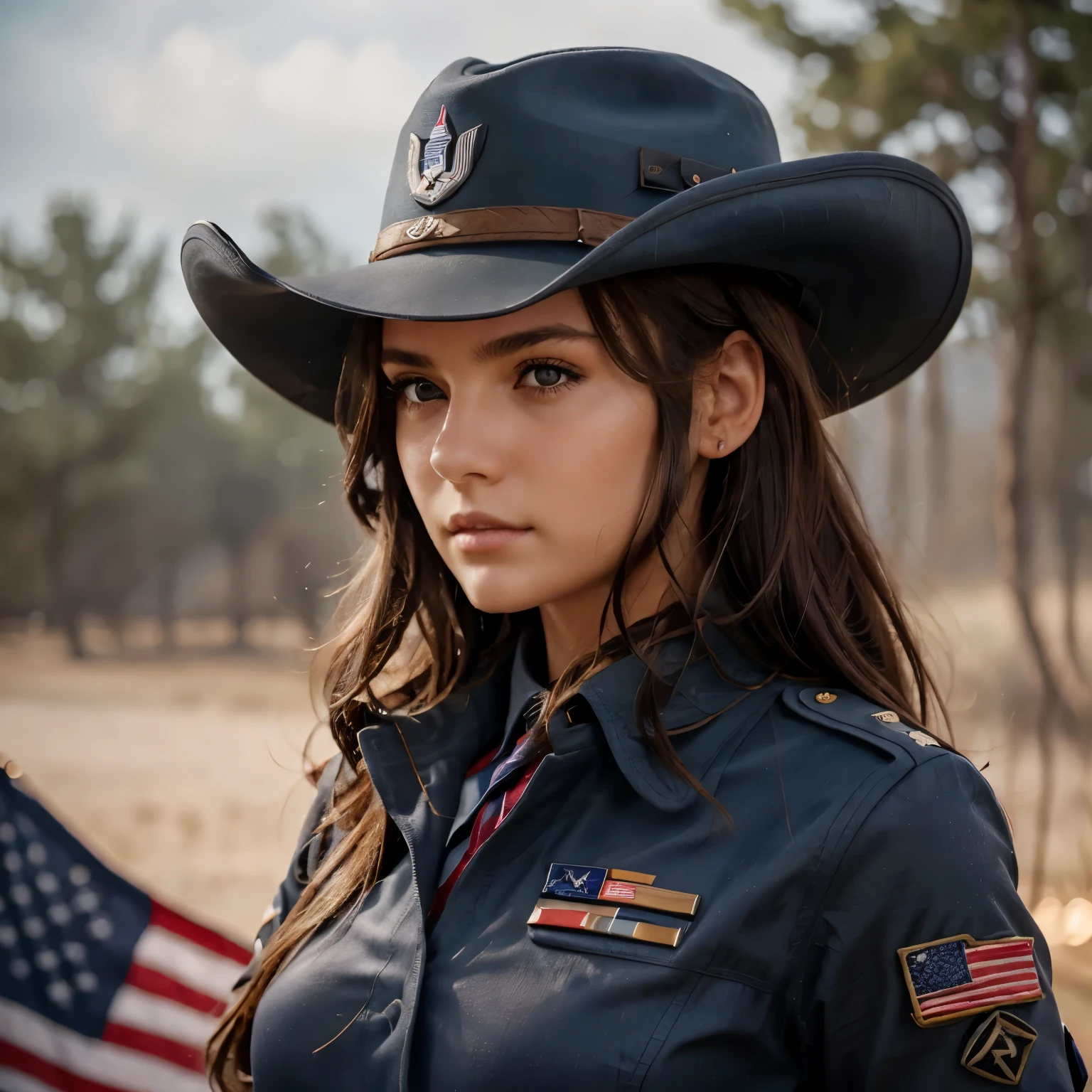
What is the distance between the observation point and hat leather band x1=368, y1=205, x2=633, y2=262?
4.12ft

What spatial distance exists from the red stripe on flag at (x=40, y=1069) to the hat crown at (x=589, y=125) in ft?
5.41

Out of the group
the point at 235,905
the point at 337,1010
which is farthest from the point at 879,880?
the point at 235,905

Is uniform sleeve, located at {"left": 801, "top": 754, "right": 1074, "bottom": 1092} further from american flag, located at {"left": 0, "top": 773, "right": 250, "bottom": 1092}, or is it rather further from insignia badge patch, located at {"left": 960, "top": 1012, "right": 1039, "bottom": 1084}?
american flag, located at {"left": 0, "top": 773, "right": 250, "bottom": 1092}

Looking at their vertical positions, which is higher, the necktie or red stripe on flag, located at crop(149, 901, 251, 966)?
the necktie

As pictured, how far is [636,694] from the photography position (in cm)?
130

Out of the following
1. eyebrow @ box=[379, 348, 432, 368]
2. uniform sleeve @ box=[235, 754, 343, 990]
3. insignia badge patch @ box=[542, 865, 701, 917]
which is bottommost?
uniform sleeve @ box=[235, 754, 343, 990]

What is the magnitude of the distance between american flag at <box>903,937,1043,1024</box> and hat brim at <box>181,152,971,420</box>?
2.45 feet

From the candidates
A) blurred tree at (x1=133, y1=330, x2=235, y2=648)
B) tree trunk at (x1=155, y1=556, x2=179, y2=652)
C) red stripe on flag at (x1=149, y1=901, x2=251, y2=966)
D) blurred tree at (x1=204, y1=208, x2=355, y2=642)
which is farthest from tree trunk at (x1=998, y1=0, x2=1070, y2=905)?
tree trunk at (x1=155, y1=556, x2=179, y2=652)

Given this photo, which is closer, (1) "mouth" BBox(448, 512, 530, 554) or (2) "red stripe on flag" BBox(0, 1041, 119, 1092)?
(1) "mouth" BBox(448, 512, 530, 554)

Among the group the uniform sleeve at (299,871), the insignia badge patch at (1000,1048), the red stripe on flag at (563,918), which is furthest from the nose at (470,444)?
the insignia badge patch at (1000,1048)

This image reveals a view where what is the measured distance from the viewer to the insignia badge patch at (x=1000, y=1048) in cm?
103

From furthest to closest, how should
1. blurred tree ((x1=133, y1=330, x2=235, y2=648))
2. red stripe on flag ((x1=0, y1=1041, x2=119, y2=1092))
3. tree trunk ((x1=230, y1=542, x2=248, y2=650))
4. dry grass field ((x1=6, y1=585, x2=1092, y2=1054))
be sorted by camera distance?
tree trunk ((x1=230, y1=542, x2=248, y2=650)) < blurred tree ((x1=133, y1=330, x2=235, y2=648)) < dry grass field ((x1=6, y1=585, x2=1092, y2=1054)) < red stripe on flag ((x1=0, y1=1041, x2=119, y2=1092))

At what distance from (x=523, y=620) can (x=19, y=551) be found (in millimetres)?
12607

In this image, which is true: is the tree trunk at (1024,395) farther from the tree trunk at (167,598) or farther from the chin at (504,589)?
the tree trunk at (167,598)
